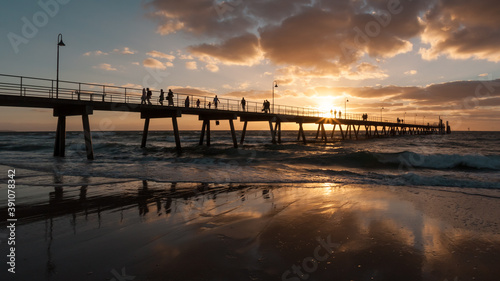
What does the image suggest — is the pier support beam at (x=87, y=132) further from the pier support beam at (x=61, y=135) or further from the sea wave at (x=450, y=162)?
the sea wave at (x=450, y=162)

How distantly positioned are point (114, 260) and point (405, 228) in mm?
5157

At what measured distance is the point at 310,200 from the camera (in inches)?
306

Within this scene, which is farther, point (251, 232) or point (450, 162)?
point (450, 162)

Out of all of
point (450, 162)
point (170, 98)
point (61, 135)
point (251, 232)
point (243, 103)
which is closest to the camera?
point (251, 232)

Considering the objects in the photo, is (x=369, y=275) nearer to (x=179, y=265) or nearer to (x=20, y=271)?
(x=179, y=265)

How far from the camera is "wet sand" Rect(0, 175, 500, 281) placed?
3584 millimetres

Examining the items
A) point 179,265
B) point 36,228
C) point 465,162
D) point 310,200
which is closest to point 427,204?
point 310,200

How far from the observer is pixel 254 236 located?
4.84 metres

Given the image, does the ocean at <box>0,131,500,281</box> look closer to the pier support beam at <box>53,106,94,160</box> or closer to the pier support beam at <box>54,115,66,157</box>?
the pier support beam at <box>53,106,94,160</box>

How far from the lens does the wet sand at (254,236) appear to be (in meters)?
3.58

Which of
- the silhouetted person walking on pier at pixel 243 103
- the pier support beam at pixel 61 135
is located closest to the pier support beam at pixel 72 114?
the pier support beam at pixel 61 135

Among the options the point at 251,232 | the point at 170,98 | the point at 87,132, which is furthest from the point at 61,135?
the point at 251,232

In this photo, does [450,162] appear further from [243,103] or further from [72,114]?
[72,114]

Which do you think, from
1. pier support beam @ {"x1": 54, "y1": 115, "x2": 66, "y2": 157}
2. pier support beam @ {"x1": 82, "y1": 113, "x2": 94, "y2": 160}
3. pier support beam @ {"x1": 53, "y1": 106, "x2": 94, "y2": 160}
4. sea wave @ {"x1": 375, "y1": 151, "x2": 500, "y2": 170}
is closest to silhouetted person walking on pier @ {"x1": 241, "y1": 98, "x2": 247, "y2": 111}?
pier support beam @ {"x1": 53, "y1": 106, "x2": 94, "y2": 160}
